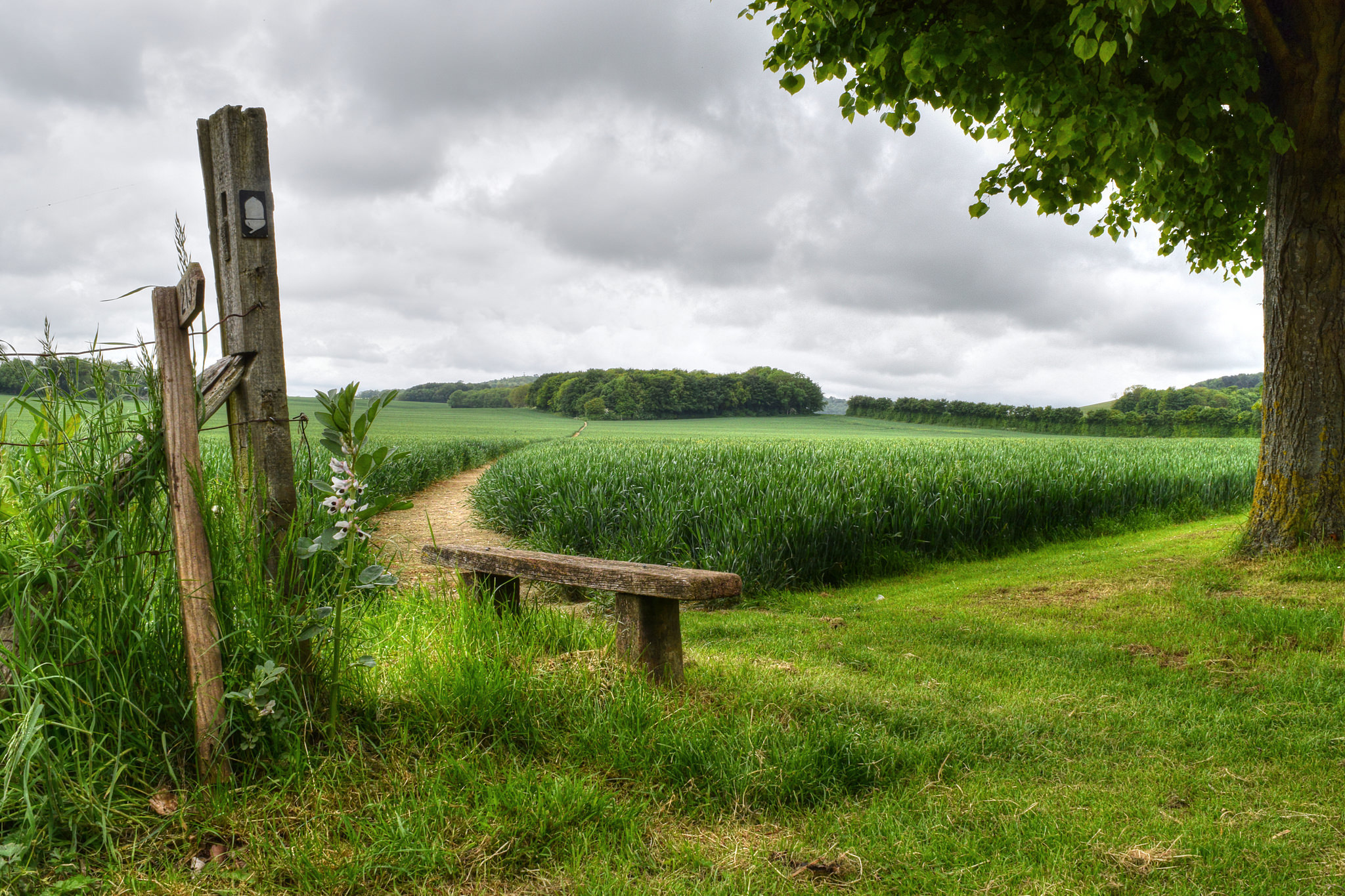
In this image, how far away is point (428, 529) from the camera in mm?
10289

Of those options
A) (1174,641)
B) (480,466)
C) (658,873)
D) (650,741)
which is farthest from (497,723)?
(480,466)

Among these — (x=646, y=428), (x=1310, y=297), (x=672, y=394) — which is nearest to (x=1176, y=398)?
(x=646, y=428)

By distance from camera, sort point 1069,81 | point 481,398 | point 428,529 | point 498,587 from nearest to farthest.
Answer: point 498,587, point 1069,81, point 428,529, point 481,398

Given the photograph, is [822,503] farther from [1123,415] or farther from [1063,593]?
[1123,415]

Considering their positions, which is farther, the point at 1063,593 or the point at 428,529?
the point at 428,529

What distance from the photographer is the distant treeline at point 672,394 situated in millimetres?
82312

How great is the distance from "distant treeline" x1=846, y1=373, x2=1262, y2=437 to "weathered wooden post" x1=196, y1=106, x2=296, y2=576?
2088 inches

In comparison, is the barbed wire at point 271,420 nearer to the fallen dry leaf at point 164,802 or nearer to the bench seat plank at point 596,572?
the fallen dry leaf at point 164,802

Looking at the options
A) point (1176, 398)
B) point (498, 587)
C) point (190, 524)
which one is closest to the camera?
point (190, 524)

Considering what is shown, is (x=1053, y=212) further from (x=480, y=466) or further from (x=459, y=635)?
(x=480, y=466)

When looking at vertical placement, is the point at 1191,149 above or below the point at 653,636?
above

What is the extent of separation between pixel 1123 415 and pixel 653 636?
191ft

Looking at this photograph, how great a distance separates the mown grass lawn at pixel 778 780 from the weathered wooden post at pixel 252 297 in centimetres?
93

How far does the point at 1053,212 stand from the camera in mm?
8461
